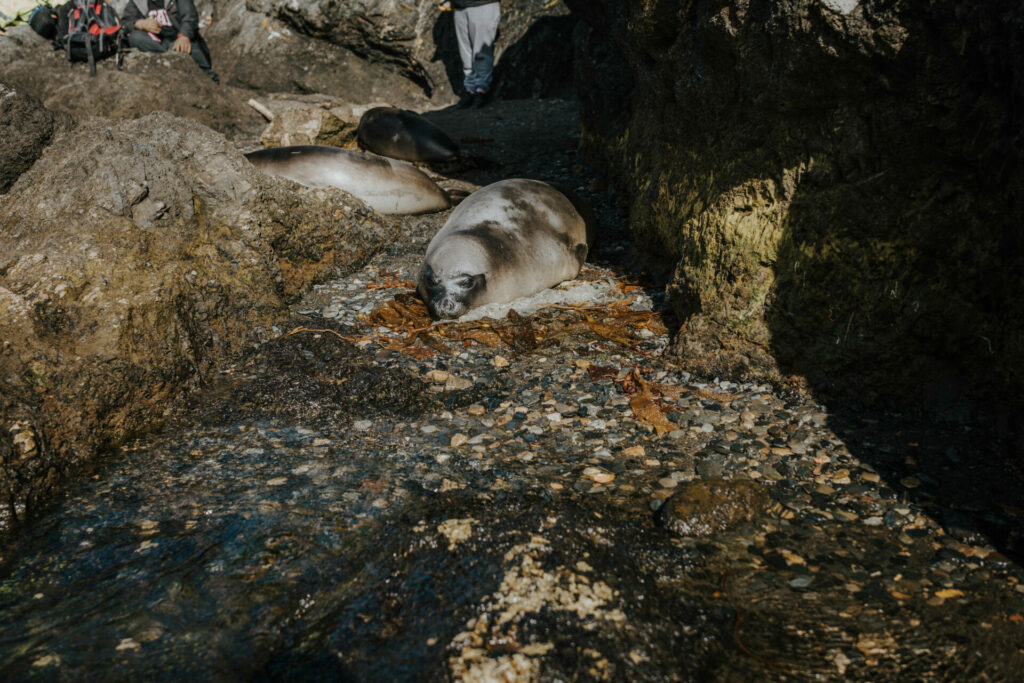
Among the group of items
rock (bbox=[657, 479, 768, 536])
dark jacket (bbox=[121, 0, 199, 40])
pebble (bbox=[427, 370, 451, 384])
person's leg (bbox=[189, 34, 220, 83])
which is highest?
dark jacket (bbox=[121, 0, 199, 40])

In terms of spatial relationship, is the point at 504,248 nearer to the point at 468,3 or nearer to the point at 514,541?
Answer: the point at 514,541

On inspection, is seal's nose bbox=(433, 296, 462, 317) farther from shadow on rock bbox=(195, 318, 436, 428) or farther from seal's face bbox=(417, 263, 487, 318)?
shadow on rock bbox=(195, 318, 436, 428)

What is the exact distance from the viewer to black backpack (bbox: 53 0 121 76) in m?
9.79

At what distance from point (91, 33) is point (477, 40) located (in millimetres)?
5263

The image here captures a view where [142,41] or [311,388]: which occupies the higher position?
[142,41]

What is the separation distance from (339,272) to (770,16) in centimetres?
319

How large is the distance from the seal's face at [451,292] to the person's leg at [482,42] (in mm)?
7569

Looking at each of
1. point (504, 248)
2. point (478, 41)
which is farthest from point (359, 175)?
point (478, 41)

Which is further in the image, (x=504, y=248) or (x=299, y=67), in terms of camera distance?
(x=299, y=67)

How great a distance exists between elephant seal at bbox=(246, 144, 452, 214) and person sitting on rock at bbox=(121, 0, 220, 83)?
16.8 ft

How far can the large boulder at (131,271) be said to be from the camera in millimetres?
Answer: 2990

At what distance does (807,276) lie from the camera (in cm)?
342

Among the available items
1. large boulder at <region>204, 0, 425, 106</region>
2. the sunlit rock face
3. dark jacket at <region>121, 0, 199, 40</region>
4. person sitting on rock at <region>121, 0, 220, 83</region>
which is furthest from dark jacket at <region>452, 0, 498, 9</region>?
the sunlit rock face

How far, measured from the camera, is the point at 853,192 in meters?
3.23
